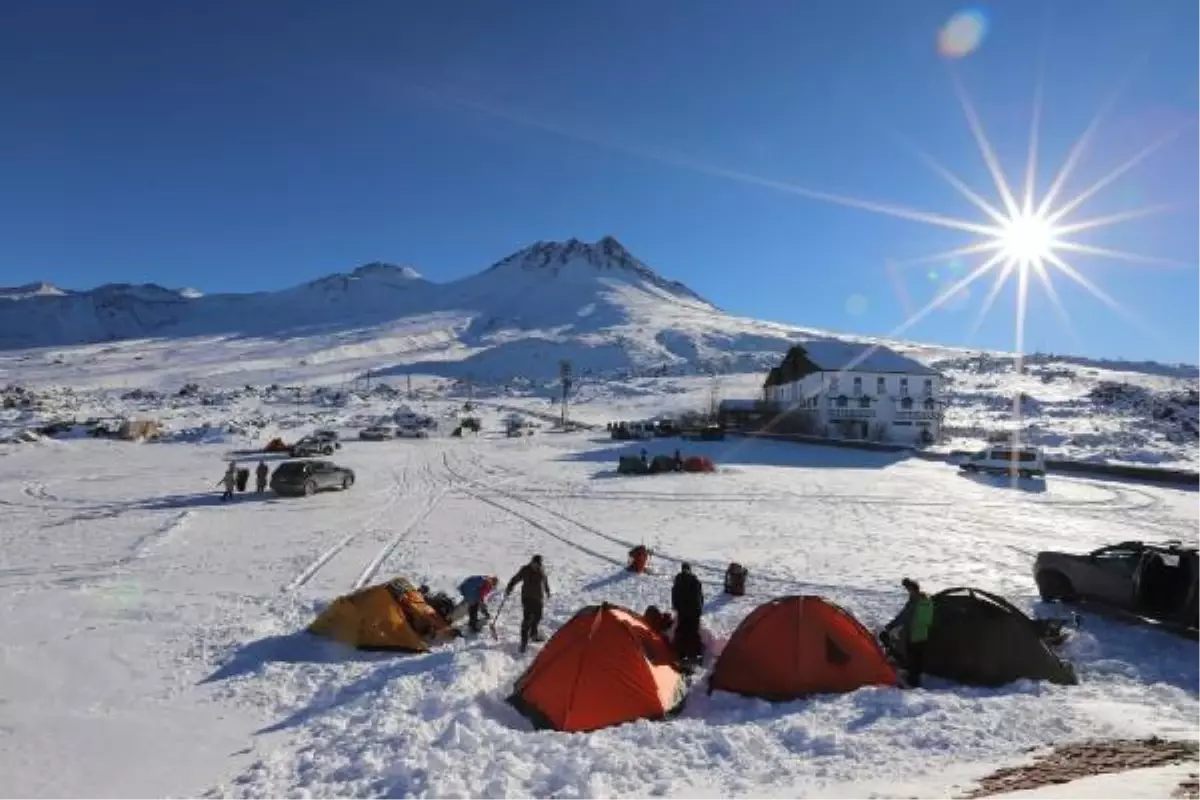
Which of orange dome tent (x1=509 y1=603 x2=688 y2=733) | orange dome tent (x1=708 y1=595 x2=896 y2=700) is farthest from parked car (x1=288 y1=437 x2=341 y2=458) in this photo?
orange dome tent (x1=708 y1=595 x2=896 y2=700)

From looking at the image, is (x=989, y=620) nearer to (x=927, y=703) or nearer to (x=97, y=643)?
(x=927, y=703)

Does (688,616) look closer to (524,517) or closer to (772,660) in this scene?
(772,660)

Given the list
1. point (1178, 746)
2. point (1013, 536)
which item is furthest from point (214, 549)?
point (1013, 536)

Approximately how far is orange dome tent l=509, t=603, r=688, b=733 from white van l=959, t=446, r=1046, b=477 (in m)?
30.9

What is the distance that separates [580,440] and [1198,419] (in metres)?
63.0

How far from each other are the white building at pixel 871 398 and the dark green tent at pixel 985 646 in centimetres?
5080

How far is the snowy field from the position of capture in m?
7.22

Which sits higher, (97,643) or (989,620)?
(989,620)

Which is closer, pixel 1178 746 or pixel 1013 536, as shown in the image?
pixel 1178 746

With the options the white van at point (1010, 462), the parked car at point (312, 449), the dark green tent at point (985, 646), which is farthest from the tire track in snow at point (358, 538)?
the white van at point (1010, 462)

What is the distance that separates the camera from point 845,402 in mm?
59688

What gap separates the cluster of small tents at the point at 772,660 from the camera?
28.8ft

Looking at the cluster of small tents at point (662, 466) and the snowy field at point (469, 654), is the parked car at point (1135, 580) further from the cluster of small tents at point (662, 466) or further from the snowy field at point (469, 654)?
the cluster of small tents at point (662, 466)

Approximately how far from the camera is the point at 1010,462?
34719mm
